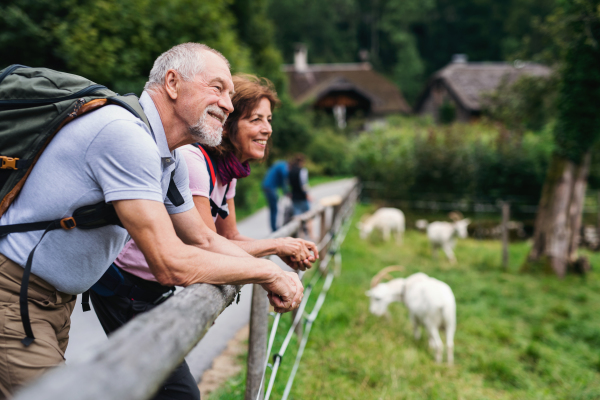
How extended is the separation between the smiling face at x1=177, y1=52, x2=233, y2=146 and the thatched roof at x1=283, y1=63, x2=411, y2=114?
36809 millimetres

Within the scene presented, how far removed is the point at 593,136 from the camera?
9391 millimetres

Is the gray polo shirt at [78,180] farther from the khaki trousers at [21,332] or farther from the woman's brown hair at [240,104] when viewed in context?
the woman's brown hair at [240,104]

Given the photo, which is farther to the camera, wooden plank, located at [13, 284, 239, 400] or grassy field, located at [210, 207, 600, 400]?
grassy field, located at [210, 207, 600, 400]

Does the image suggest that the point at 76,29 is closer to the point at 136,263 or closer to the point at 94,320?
the point at 94,320

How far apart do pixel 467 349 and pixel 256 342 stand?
378 centimetres

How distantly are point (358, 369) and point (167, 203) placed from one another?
295cm

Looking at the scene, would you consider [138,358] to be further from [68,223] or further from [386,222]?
[386,222]

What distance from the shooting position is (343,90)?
127ft

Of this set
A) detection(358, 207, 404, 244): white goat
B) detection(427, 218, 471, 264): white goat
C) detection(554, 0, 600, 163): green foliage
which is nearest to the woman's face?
detection(554, 0, 600, 163): green foliage

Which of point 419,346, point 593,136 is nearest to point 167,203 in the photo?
point 419,346

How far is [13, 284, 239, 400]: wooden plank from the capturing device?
644mm

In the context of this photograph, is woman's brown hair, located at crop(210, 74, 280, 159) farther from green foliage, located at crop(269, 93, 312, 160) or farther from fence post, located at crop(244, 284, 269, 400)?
green foliage, located at crop(269, 93, 312, 160)

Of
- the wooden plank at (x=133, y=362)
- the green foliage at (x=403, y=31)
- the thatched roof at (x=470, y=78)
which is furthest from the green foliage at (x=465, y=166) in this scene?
the green foliage at (x=403, y=31)

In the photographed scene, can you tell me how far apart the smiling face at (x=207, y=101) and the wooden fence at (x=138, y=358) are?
60 cm
